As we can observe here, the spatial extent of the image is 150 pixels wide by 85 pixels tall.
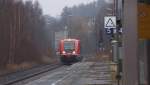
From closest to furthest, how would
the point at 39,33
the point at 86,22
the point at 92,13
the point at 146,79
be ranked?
the point at 146,79, the point at 39,33, the point at 92,13, the point at 86,22

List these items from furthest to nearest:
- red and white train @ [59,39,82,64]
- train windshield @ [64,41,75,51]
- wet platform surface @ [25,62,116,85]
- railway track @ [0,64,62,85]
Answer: train windshield @ [64,41,75,51] < red and white train @ [59,39,82,64] < railway track @ [0,64,62,85] < wet platform surface @ [25,62,116,85]

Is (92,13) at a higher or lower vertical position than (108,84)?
higher

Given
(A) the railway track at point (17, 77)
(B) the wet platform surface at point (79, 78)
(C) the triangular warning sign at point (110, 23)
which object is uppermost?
(C) the triangular warning sign at point (110, 23)

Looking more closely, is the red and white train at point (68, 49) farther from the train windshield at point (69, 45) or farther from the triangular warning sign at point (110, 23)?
the triangular warning sign at point (110, 23)

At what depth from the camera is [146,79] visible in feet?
38.0

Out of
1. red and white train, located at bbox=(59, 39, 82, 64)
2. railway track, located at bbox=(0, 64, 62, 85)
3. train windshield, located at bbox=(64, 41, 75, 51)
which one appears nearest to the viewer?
railway track, located at bbox=(0, 64, 62, 85)

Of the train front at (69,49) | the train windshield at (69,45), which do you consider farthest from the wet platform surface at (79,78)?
the train windshield at (69,45)

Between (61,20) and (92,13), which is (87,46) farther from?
(92,13)

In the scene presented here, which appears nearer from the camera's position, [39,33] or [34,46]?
[34,46]

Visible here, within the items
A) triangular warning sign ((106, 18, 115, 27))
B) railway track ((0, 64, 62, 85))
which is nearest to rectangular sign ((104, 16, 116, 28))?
triangular warning sign ((106, 18, 115, 27))

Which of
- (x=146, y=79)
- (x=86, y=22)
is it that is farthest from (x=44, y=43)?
(x=146, y=79)

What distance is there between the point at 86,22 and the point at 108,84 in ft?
385

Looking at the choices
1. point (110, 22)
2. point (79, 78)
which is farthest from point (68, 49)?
point (110, 22)

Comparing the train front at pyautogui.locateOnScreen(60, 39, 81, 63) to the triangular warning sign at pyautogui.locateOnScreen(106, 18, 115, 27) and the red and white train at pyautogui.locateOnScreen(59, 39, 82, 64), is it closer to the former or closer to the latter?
the red and white train at pyautogui.locateOnScreen(59, 39, 82, 64)
